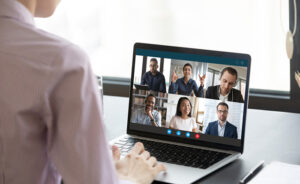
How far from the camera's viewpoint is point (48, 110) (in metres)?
0.62

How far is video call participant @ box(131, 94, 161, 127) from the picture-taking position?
1294 millimetres

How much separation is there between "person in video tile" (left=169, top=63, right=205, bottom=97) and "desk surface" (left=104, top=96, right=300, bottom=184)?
0.23 meters

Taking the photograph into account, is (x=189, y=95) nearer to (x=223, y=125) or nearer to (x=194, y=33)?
(x=223, y=125)

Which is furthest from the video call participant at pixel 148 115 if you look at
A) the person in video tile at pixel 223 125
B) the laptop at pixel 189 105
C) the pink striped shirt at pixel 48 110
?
the pink striped shirt at pixel 48 110

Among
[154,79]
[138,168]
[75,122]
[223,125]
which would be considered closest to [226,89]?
[223,125]

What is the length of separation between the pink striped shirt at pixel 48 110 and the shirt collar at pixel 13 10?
2cm

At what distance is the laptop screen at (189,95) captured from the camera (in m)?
1.22

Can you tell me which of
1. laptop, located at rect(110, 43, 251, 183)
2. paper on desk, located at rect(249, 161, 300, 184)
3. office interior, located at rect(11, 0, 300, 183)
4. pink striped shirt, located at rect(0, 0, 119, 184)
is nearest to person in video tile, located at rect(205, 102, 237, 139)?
laptop, located at rect(110, 43, 251, 183)

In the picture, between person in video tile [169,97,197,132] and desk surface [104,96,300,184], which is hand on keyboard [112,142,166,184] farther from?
person in video tile [169,97,197,132]

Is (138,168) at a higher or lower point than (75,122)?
lower

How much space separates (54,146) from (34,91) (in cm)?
9

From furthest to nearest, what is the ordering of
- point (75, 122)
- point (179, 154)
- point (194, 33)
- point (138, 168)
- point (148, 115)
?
point (194, 33) < point (148, 115) < point (179, 154) < point (138, 168) < point (75, 122)

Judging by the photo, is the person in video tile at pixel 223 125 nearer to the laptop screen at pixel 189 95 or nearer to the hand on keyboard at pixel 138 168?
the laptop screen at pixel 189 95

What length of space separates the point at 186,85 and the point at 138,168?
1.26 ft
